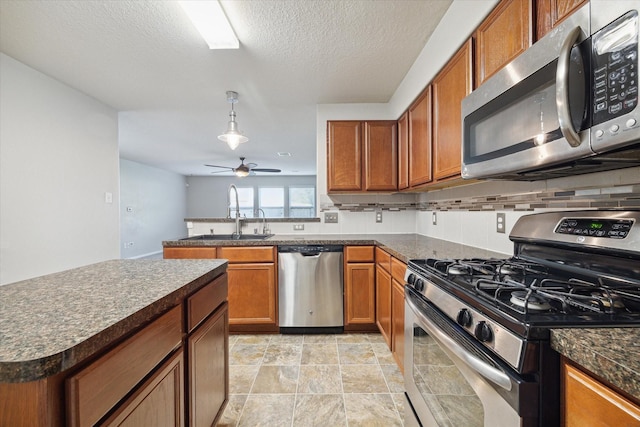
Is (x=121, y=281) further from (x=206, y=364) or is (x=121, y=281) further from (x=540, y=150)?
(x=540, y=150)

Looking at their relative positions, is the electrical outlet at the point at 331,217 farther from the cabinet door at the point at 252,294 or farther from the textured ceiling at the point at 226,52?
the textured ceiling at the point at 226,52

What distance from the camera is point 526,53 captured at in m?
0.96

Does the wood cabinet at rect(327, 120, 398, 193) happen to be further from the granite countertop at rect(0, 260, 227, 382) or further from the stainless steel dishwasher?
the granite countertop at rect(0, 260, 227, 382)

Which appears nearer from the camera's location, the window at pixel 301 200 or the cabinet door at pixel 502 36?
the cabinet door at pixel 502 36

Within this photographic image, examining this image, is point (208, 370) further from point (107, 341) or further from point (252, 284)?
point (252, 284)

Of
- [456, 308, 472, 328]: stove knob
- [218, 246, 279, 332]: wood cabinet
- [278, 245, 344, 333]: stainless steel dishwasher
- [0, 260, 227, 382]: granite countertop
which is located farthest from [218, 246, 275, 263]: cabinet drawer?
[456, 308, 472, 328]: stove knob

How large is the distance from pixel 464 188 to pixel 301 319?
5.76 ft

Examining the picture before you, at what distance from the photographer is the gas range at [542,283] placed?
640mm

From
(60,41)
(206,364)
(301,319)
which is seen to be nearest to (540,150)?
(206,364)

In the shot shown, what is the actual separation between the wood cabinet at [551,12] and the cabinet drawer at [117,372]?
1.62m

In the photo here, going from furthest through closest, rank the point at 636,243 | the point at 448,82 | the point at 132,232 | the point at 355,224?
the point at 132,232
the point at 355,224
the point at 448,82
the point at 636,243

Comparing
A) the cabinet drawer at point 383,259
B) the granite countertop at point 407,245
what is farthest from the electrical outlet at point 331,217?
the cabinet drawer at point 383,259

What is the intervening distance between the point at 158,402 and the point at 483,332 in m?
0.98

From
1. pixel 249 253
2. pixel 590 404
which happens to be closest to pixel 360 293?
pixel 249 253
